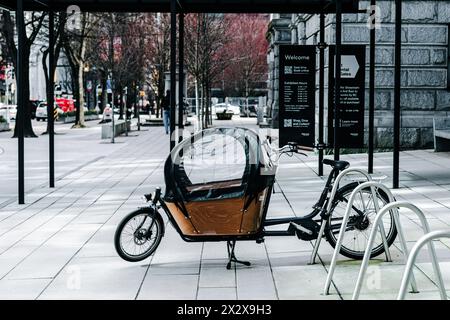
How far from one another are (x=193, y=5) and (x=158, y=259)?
621cm

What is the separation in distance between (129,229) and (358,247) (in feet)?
7.13

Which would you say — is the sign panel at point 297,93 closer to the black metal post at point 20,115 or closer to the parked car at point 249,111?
the black metal post at point 20,115

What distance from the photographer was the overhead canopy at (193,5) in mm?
13052

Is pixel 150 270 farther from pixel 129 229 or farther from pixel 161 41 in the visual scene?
pixel 161 41

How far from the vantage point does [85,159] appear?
21.5 meters

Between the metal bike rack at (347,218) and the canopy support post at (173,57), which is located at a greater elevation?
the canopy support post at (173,57)

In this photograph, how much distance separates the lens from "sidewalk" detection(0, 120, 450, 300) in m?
6.68

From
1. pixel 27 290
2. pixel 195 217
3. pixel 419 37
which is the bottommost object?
pixel 27 290

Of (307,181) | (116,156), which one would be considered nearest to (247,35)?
(116,156)

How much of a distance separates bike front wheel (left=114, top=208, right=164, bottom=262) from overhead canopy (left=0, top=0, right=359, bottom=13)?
573 centimetres

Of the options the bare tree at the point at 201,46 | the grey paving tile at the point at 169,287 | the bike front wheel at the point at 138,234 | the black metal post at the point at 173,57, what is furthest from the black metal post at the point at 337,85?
the bare tree at the point at 201,46

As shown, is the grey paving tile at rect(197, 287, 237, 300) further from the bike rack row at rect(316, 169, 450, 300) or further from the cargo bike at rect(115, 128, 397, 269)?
the cargo bike at rect(115, 128, 397, 269)

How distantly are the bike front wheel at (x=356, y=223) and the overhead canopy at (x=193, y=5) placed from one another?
5.95 metres
